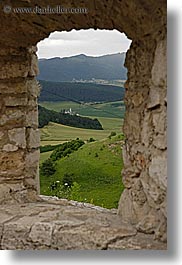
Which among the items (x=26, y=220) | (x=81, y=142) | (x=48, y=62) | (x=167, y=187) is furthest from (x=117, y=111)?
(x=81, y=142)

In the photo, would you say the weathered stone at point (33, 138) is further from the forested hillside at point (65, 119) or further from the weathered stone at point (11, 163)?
the forested hillside at point (65, 119)

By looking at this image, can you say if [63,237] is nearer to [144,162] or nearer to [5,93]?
[144,162]

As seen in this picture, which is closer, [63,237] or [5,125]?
[63,237]

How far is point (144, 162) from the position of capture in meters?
2.34

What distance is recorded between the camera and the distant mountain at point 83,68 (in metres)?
2.80

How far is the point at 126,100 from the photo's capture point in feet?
8.46

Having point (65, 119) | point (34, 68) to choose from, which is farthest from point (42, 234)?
point (65, 119)

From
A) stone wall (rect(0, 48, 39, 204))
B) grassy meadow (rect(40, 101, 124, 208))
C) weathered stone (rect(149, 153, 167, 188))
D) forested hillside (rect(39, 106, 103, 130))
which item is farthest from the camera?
grassy meadow (rect(40, 101, 124, 208))

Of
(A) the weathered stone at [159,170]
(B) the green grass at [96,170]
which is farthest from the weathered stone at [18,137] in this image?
(B) the green grass at [96,170]

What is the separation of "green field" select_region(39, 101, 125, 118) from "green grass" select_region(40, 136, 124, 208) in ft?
5.05

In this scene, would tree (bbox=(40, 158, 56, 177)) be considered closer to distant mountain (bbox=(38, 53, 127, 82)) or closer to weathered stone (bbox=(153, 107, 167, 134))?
distant mountain (bbox=(38, 53, 127, 82))

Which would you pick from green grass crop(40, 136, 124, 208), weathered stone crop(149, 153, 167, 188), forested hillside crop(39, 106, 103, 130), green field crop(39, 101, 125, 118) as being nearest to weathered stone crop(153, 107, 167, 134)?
weathered stone crop(149, 153, 167, 188)

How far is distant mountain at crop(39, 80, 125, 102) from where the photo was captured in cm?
321

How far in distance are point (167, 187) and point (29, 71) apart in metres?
1.35
